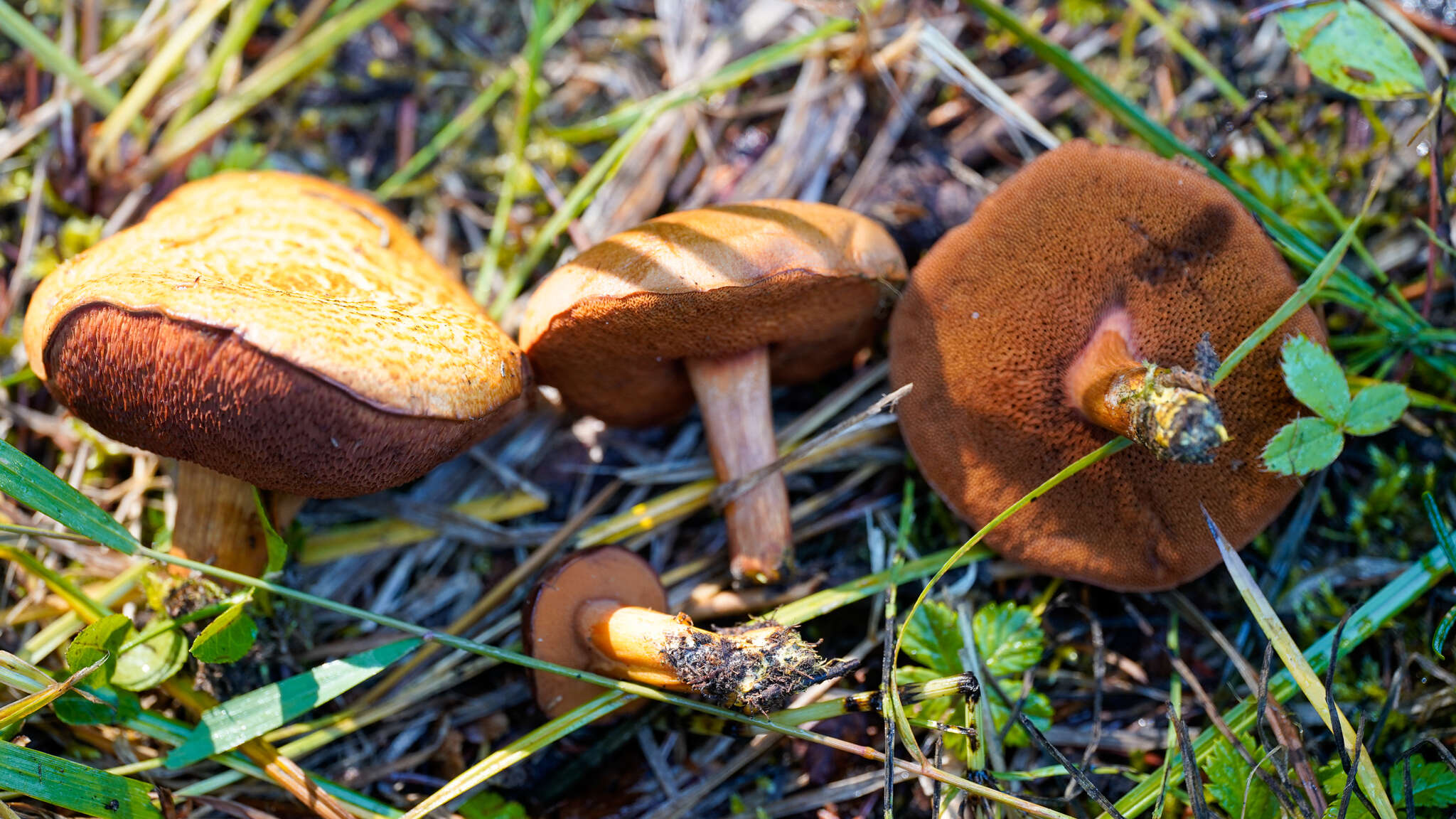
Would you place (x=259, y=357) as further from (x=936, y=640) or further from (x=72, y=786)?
(x=936, y=640)

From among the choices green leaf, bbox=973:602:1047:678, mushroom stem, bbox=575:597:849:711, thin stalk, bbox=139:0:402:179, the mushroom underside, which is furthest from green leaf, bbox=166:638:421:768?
thin stalk, bbox=139:0:402:179

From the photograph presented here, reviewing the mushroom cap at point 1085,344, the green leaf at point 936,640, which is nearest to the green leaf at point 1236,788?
the mushroom cap at point 1085,344

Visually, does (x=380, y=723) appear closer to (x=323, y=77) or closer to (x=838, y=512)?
(x=838, y=512)

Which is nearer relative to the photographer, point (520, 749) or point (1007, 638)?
point (520, 749)

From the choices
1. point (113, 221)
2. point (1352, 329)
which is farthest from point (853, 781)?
point (113, 221)

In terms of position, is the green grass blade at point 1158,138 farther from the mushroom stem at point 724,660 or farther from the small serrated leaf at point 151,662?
the small serrated leaf at point 151,662

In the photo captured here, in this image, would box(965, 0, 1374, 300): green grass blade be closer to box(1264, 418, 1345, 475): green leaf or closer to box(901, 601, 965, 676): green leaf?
box(1264, 418, 1345, 475): green leaf

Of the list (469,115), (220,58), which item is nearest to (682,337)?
(469,115)
